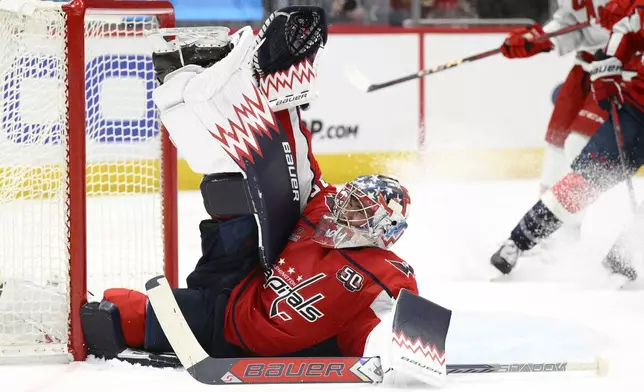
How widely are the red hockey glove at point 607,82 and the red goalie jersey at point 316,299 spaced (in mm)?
1716

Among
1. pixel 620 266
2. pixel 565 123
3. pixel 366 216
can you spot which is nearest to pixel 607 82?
pixel 565 123

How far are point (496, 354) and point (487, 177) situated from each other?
353 centimetres

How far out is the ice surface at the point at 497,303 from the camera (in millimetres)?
2086

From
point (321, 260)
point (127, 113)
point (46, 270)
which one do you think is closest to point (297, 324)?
point (321, 260)

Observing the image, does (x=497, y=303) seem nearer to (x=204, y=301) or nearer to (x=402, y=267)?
(x=402, y=267)

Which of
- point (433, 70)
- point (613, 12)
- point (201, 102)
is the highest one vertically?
point (613, 12)

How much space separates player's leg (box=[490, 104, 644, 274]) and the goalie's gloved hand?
67.1 inches

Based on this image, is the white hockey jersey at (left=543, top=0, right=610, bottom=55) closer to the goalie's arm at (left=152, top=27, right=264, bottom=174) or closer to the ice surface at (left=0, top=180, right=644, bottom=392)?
the ice surface at (left=0, top=180, right=644, bottom=392)

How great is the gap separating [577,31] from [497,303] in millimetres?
1466

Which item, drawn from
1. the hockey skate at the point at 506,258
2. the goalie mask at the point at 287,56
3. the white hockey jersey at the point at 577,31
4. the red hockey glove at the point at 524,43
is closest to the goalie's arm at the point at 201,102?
the goalie mask at the point at 287,56

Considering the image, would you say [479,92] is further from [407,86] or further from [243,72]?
[243,72]

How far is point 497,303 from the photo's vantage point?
3125mm

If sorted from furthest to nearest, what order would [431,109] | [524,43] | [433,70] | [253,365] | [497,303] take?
1. [431,109]
2. [433,70]
3. [524,43]
4. [497,303]
5. [253,365]

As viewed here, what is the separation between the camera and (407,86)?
5855 mm
